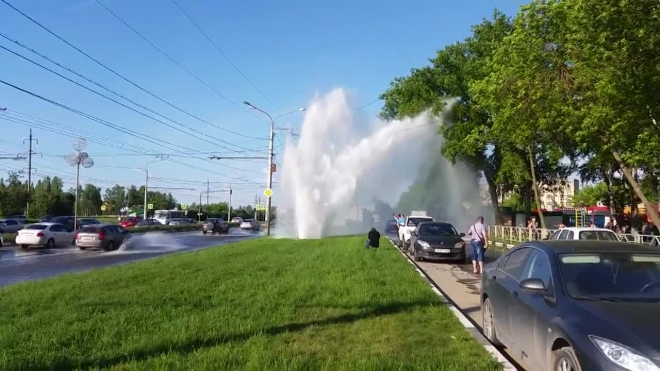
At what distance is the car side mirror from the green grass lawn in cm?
90

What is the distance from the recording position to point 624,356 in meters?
4.18

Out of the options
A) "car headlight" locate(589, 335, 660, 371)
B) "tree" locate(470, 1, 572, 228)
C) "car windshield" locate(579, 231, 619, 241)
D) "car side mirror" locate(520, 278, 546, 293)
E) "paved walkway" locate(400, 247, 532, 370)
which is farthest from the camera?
"tree" locate(470, 1, 572, 228)

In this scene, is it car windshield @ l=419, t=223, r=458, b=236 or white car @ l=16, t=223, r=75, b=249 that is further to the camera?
white car @ l=16, t=223, r=75, b=249

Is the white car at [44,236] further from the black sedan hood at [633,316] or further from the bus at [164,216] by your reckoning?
the bus at [164,216]

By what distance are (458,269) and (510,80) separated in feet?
24.8

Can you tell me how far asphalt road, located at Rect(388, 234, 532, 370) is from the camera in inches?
352

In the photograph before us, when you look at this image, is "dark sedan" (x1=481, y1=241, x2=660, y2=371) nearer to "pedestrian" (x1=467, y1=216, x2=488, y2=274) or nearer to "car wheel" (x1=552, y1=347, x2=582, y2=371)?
"car wheel" (x1=552, y1=347, x2=582, y2=371)

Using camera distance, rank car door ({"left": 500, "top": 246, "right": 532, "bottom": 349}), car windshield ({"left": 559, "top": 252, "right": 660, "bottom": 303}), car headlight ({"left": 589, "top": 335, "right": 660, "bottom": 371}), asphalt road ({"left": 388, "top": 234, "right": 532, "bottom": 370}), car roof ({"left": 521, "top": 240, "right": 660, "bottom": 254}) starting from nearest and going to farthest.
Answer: car headlight ({"left": 589, "top": 335, "right": 660, "bottom": 371}) → car windshield ({"left": 559, "top": 252, "right": 660, "bottom": 303}) → car roof ({"left": 521, "top": 240, "right": 660, "bottom": 254}) → car door ({"left": 500, "top": 246, "right": 532, "bottom": 349}) → asphalt road ({"left": 388, "top": 234, "right": 532, "bottom": 370})

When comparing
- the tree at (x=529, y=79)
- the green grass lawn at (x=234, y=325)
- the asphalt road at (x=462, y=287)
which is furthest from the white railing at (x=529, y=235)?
the green grass lawn at (x=234, y=325)

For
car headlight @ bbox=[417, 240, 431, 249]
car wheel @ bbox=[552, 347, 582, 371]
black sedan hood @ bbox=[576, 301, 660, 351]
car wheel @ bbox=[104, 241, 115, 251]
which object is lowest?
Result: car wheel @ bbox=[104, 241, 115, 251]

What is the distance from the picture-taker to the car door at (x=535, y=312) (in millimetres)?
5441

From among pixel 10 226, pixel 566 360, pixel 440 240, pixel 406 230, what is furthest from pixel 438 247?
pixel 10 226

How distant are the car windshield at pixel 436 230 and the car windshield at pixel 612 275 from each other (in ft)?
51.1

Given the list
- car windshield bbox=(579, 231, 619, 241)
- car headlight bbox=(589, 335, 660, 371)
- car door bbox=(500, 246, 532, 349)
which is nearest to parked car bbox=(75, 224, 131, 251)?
car windshield bbox=(579, 231, 619, 241)
